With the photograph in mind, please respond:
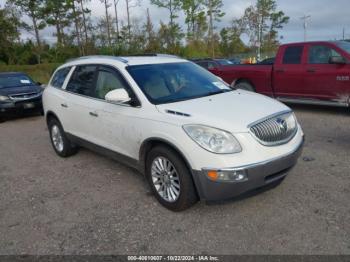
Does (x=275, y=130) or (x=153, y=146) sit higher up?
(x=275, y=130)

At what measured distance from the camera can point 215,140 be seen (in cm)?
308

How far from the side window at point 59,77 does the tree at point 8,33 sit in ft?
92.8

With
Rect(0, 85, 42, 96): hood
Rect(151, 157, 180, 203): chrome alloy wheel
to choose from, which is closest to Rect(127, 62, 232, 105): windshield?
Rect(151, 157, 180, 203): chrome alloy wheel

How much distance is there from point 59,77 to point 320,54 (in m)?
5.90

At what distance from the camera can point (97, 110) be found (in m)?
4.36

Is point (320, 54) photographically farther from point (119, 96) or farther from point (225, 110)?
point (119, 96)

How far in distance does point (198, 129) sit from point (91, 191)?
6.37 feet

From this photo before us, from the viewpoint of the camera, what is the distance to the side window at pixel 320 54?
293 inches

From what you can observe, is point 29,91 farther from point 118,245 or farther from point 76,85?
point 118,245

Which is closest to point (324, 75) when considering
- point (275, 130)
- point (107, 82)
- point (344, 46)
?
point (344, 46)

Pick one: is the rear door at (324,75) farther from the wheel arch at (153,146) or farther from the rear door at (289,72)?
the wheel arch at (153,146)

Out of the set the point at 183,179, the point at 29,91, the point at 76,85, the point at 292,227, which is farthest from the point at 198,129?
the point at 29,91

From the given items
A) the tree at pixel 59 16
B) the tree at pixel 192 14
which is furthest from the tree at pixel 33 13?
the tree at pixel 192 14

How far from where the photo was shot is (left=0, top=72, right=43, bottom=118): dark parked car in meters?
9.61
